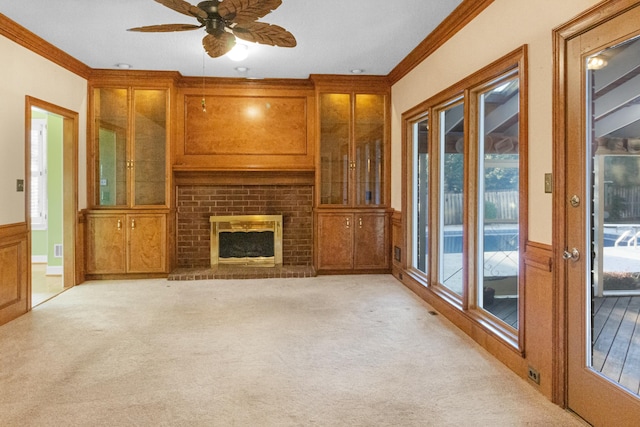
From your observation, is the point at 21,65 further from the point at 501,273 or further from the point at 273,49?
the point at 501,273

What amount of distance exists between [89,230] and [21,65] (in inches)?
86.1

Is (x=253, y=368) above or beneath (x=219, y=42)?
beneath

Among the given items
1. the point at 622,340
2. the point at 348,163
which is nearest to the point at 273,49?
the point at 348,163

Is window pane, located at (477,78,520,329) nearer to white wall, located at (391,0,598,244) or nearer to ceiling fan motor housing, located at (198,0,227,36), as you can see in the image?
white wall, located at (391,0,598,244)

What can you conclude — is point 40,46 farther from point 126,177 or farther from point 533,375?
point 533,375

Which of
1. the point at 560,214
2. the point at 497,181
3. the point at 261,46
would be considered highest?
the point at 261,46

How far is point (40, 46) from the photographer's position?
4.27 m

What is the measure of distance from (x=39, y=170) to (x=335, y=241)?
474 centimetres

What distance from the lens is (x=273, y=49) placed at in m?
4.57

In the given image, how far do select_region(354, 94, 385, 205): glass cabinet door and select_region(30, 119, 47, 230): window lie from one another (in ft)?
15.7

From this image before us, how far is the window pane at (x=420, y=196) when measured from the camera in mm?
5004

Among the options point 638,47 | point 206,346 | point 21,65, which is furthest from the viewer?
point 21,65

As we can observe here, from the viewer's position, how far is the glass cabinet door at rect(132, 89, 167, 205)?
558cm

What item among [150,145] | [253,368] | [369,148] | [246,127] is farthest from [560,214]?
[150,145]
